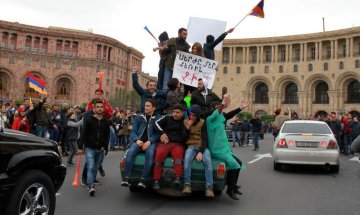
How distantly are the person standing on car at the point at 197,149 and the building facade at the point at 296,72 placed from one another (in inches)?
2419

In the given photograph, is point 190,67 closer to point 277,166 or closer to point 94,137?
point 94,137

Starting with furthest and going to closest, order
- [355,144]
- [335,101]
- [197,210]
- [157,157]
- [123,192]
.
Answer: [335,101] < [123,192] < [157,157] < [197,210] < [355,144]

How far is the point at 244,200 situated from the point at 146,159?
81.7 inches

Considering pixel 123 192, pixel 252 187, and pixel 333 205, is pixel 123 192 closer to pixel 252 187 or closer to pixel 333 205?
pixel 252 187

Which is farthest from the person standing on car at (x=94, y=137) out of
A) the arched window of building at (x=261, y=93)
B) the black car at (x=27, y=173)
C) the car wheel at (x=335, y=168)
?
the arched window of building at (x=261, y=93)

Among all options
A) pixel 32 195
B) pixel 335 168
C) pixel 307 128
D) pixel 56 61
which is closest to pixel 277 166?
pixel 307 128

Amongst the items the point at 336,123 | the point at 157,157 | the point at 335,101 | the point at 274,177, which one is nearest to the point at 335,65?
the point at 335,101

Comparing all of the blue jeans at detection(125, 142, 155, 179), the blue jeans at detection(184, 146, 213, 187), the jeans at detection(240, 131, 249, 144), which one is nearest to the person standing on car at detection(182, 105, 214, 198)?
the blue jeans at detection(184, 146, 213, 187)

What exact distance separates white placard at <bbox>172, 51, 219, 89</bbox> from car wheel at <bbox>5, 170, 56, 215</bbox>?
16.4 ft

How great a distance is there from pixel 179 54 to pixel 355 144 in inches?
202

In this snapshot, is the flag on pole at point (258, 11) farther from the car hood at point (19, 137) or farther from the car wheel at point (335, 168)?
the car hood at point (19, 137)

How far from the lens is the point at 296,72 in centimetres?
7500

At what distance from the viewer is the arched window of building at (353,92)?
67.4 m

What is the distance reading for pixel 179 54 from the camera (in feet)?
30.5
